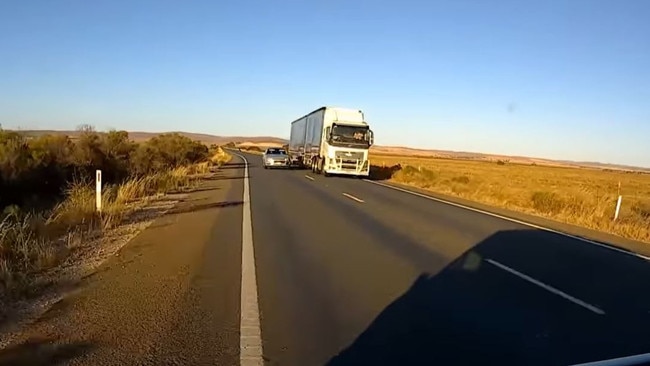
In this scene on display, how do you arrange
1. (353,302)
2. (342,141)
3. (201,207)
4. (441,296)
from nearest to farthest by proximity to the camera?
(353,302), (441,296), (201,207), (342,141)

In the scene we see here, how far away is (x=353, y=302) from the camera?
7250mm

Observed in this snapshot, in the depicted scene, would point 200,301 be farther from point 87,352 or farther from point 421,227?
point 421,227

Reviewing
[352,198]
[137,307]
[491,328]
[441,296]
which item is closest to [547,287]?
[441,296]

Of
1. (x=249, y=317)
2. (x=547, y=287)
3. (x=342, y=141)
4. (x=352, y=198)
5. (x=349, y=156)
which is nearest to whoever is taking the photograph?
(x=249, y=317)

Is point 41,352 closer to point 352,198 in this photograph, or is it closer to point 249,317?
point 249,317

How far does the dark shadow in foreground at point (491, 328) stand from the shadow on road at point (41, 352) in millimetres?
2219

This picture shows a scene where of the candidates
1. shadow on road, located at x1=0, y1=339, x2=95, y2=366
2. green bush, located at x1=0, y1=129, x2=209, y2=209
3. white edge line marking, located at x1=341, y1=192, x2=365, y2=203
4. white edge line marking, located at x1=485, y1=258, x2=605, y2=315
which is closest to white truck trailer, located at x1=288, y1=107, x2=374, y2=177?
white edge line marking, located at x1=341, y1=192, x2=365, y2=203

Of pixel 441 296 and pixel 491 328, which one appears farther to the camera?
pixel 441 296

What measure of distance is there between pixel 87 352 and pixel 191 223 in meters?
9.01

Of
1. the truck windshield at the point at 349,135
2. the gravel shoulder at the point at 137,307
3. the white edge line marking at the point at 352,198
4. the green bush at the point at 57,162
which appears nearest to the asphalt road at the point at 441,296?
the gravel shoulder at the point at 137,307

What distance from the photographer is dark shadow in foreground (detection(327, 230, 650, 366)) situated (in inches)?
212

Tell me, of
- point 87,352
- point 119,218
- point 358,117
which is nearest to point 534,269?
point 87,352

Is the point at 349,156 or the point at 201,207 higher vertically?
the point at 349,156

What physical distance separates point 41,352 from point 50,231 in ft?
25.1
